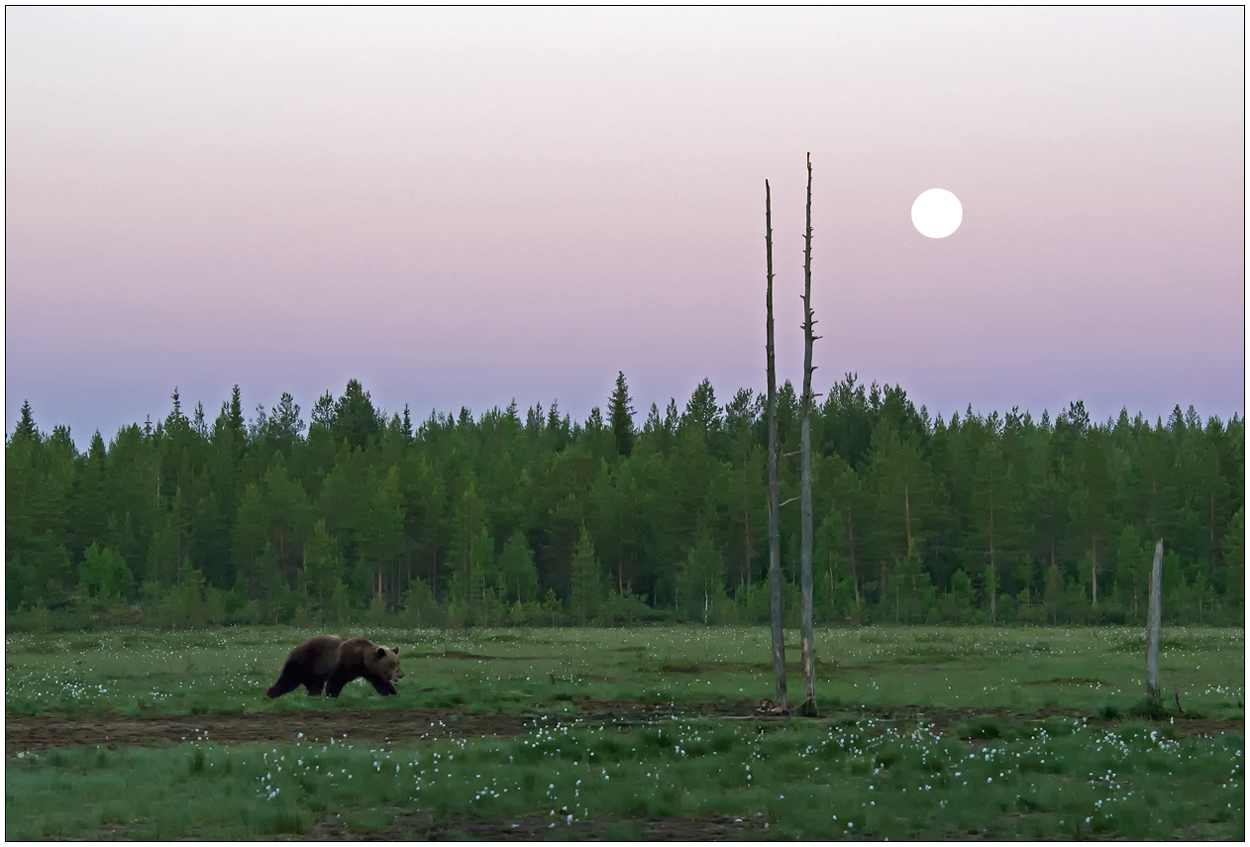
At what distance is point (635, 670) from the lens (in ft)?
140

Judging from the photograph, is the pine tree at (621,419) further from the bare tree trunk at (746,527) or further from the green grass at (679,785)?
the green grass at (679,785)

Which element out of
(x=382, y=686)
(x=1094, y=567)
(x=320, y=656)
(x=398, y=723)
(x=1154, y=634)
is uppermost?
(x=1094, y=567)

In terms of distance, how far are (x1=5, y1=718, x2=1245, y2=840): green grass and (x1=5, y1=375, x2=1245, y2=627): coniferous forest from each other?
60.3 m

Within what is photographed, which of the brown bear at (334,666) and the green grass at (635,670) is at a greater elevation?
the brown bear at (334,666)

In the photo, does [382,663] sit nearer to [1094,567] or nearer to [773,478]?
[773,478]

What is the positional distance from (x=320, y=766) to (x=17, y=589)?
9106 cm

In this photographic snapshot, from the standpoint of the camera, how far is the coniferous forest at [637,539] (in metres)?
87.8

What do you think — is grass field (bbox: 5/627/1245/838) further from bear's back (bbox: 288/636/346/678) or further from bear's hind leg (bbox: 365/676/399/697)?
bear's back (bbox: 288/636/346/678)

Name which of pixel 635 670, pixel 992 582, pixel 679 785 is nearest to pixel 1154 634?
pixel 679 785

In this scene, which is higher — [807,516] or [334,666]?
[807,516]

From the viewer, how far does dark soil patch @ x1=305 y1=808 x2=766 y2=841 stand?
1501cm

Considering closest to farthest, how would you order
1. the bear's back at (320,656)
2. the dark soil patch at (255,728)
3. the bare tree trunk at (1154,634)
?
the dark soil patch at (255,728)
the bare tree trunk at (1154,634)
the bear's back at (320,656)

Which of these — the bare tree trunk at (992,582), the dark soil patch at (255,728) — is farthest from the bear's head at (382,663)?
the bare tree trunk at (992,582)

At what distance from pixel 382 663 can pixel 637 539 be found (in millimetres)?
74542
